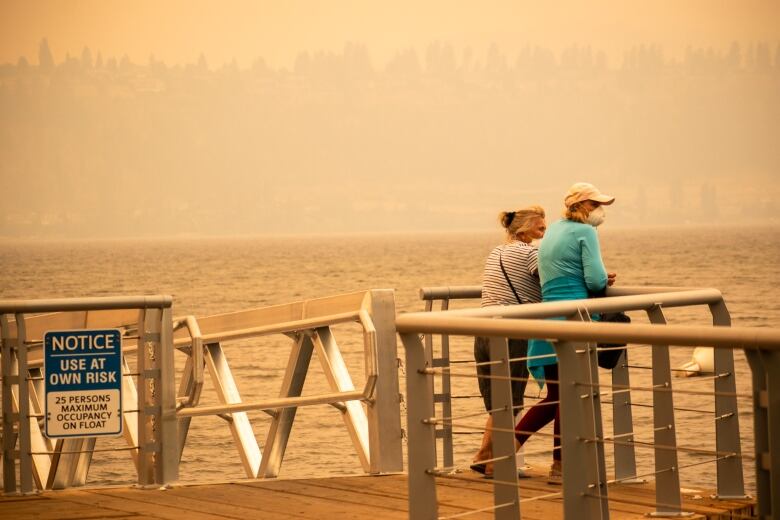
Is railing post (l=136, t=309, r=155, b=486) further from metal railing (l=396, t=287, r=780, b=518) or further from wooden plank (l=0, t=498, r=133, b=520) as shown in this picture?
metal railing (l=396, t=287, r=780, b=518)

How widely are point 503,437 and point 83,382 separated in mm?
2525

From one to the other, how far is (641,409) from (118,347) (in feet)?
76.7

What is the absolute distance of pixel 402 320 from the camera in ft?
14.9

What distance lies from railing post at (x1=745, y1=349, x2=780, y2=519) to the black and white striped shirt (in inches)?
122

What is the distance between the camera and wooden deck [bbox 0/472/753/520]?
19.1 feet

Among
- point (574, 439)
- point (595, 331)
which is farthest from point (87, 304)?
point (595, 331)

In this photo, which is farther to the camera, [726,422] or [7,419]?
[7,419]

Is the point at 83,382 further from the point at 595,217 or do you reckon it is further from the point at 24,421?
the point at 595,217

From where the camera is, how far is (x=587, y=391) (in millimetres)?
4539

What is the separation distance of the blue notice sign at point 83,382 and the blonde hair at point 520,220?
79.7 inches

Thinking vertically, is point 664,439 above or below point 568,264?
below

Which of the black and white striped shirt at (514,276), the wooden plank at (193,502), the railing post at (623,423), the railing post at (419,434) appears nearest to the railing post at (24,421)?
the wooden plank at (193,502)

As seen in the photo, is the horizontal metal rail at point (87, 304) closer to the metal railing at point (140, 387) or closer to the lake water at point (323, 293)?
the metal railing at point (140, 387)

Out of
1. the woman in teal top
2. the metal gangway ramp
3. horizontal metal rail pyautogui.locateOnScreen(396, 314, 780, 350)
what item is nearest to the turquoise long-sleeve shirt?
the woman in teal top
